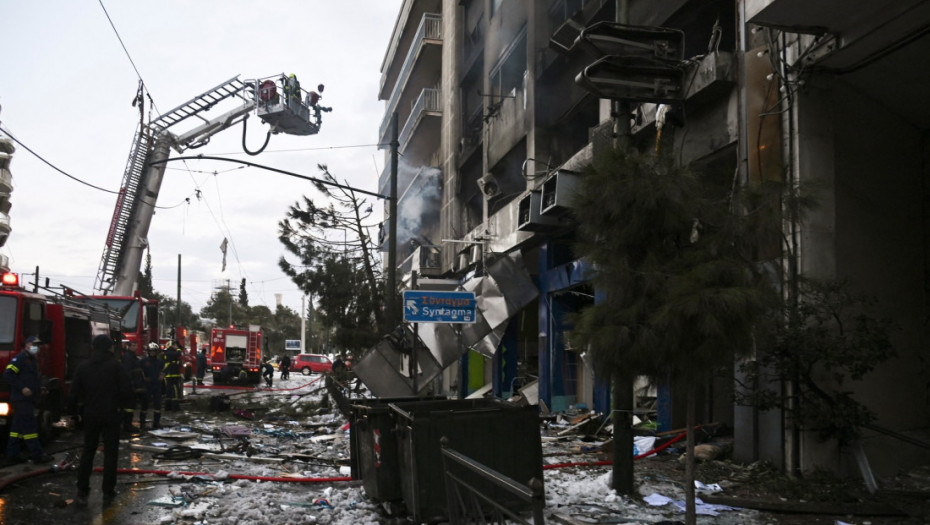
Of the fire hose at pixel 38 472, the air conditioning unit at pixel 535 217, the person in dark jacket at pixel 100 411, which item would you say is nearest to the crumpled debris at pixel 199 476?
the person in dark jacket at pixel 100 411

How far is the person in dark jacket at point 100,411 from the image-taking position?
26.0 feet

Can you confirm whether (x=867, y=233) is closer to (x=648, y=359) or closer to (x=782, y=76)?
(x=782, y=76)

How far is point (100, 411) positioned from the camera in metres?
7.93

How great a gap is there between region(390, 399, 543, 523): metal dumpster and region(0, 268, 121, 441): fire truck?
6888 millimetres

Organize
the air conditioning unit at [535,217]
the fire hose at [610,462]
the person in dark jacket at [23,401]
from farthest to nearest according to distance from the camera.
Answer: the air conditioning unit at [535,217] → the fire hose at [610,462] → the person in dark jacket at [23,401]

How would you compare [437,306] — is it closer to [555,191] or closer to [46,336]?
[555,191]

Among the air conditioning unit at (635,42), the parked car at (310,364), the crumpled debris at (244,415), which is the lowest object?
the parked car at (310,364)

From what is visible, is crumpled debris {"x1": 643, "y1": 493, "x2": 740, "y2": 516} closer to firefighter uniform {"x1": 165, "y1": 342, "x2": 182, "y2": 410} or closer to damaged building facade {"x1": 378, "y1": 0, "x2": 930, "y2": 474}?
damaged building facade {"x1": 378, "y1": 0, "x2": 930, "y2": 474}

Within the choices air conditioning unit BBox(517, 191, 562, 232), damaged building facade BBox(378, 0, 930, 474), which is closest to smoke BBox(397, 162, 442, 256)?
damaged building facade BBox(378, 0, 930, 474)

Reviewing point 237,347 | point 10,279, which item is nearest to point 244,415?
point 10,279

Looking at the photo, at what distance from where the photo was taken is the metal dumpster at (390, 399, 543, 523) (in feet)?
21.1

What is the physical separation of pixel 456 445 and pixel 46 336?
29.1 ft

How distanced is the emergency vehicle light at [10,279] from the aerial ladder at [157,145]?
11.7 meters

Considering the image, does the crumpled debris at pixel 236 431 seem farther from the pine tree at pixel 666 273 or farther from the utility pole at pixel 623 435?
the pine tree at pixel 666 273
